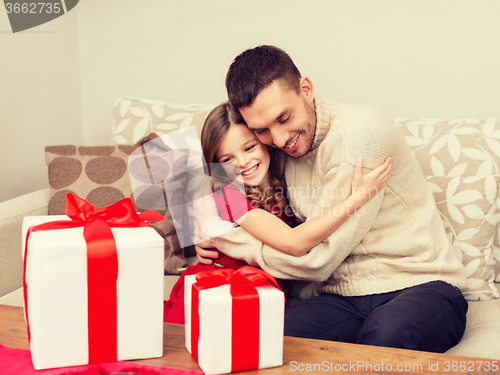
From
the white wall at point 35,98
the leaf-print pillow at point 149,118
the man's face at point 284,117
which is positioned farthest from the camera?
the white wall at point 35,98

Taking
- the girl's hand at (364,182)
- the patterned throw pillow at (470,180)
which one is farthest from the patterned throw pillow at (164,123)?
the patterned throw pillow at (470,180)

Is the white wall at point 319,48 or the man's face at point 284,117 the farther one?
the white wall at point 319,48

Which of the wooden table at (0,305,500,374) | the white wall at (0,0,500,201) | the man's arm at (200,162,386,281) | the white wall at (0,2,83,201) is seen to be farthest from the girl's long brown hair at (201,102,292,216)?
the white wall at (0,2,83,201)

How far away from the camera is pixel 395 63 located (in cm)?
178

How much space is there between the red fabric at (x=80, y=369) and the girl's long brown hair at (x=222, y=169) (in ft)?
2.13

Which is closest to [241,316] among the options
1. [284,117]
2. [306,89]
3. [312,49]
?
[284,117]

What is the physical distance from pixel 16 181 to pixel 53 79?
53cm

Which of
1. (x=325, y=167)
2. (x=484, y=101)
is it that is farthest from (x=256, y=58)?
(x=484, y=101)

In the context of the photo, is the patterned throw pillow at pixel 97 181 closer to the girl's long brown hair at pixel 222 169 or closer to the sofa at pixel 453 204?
the sofa at pixel 453 204

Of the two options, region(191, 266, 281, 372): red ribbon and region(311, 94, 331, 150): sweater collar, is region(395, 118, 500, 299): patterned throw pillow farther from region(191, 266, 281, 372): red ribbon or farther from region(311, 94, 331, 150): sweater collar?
region(191, 266, 281, 372): red ribbon

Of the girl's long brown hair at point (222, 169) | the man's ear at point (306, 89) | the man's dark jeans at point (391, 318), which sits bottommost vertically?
the man's dark jeans at point (391, 318)

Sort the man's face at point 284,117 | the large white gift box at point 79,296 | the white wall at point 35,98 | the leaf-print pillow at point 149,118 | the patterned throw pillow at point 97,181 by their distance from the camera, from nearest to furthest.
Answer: the large white gift box at point 79,296
the man's face at point 284,117
the patterned throw pillow at point 97,181
the leaf-print pillow at point 149,118
the white wall at point 35,98

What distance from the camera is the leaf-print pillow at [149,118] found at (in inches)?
63.2

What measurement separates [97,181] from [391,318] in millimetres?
1015
